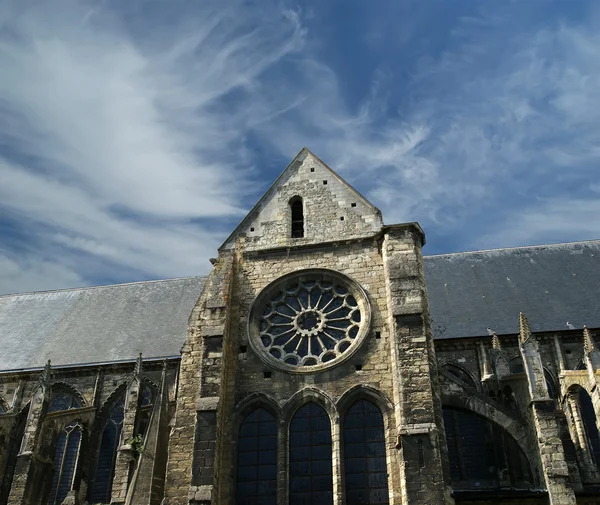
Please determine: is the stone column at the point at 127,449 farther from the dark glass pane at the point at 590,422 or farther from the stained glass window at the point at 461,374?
the dark glass pane at the point at 590,422

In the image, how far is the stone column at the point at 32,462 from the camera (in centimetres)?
1373

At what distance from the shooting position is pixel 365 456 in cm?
1081

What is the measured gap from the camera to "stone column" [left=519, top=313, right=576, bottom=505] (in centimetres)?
1050

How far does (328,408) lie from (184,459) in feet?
8.53

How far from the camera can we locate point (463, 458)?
550 inches

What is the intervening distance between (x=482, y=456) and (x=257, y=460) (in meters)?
5.45

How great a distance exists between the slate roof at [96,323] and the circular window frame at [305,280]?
545 centimetres

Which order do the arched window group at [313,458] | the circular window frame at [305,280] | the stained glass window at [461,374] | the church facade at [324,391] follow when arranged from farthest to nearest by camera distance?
the stained glass window at [461,374], the circular window frame at [305,280], the church facade at [324,391], the arched window group at [313,458]

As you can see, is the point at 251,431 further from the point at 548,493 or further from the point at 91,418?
the point at 91,418

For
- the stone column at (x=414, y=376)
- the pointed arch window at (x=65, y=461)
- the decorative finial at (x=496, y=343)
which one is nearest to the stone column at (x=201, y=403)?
the stone column at (x=414, y=376)

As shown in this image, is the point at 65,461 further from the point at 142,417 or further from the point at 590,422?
the point at 590,422

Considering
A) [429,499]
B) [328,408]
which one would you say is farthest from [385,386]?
[429,499]

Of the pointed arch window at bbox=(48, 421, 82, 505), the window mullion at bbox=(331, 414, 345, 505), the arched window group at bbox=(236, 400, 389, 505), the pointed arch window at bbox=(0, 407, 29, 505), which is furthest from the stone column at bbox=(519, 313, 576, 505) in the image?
the pointed arch window at bbox=(0, 407, 29, 505)

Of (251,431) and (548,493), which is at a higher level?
(251,431)
